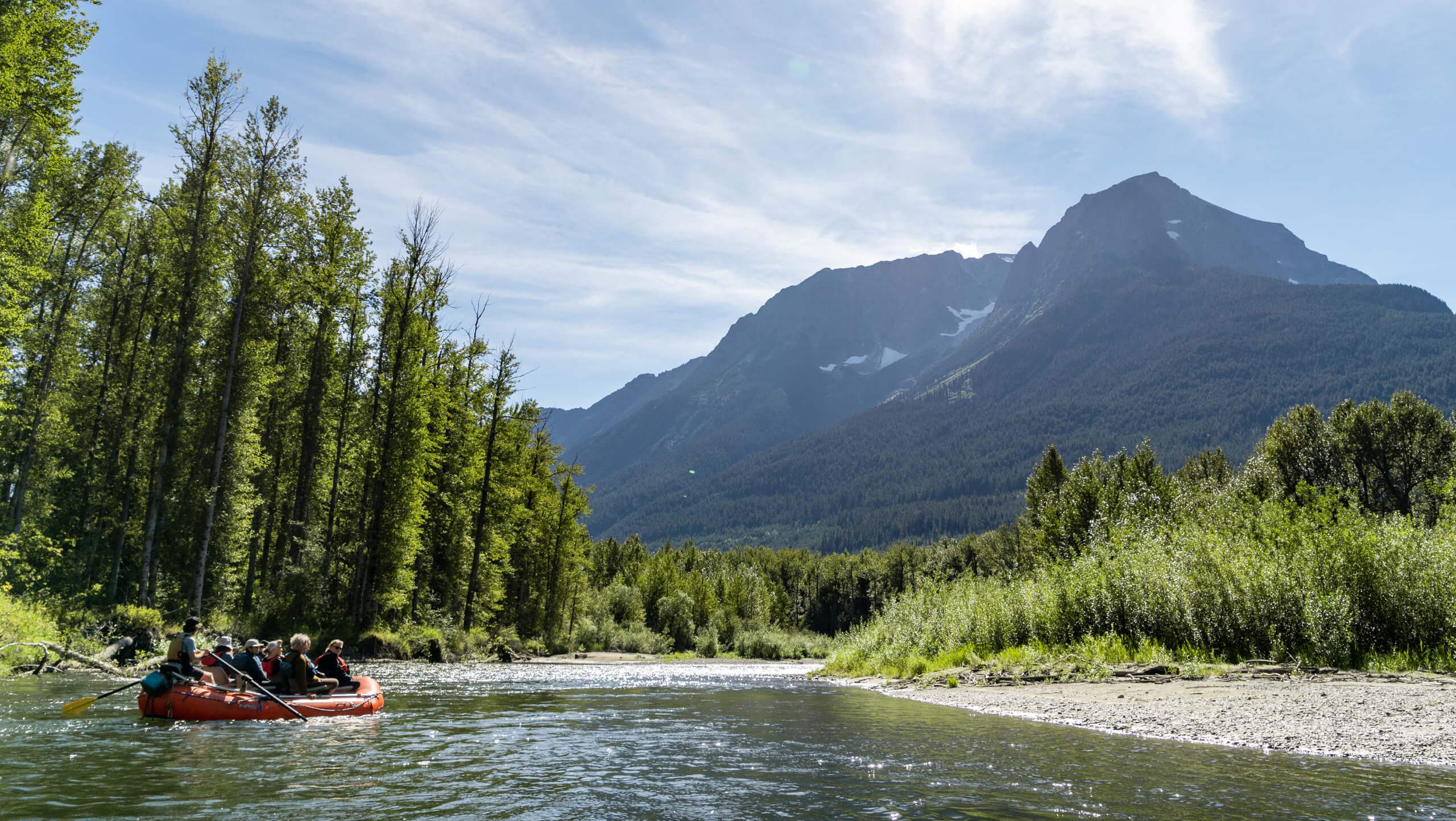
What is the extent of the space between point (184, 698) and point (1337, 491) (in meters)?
29.6

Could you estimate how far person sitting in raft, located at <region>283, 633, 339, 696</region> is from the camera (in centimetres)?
1866

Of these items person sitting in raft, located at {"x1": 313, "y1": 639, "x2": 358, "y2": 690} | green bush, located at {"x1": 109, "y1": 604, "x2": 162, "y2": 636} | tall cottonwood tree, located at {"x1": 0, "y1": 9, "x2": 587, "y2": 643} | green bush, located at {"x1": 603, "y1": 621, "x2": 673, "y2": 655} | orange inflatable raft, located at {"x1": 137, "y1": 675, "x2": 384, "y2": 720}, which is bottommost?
green bush, located at {"x1": 603, "y1": 621, "x2": 673, "y2": 655}

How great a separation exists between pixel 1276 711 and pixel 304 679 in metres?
21.0

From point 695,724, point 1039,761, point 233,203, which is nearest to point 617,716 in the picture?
point 695,724

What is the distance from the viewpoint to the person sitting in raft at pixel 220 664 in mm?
17609

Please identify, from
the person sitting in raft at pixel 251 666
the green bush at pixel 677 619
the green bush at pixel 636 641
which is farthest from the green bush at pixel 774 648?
the person sitting in raft at pixel 251 666

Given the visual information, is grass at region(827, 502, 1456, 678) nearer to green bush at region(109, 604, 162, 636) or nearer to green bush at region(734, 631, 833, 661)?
green bush at region(109, 604, 162, 636)

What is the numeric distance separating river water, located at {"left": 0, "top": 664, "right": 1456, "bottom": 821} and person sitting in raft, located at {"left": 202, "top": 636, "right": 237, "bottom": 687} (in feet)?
5.25

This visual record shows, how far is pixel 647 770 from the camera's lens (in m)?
11.5

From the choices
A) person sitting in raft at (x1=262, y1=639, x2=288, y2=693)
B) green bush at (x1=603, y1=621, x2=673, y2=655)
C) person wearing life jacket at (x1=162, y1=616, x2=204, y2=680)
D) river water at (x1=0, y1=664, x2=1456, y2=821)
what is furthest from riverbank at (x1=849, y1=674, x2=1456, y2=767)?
green bush at (x1=603, y1=621, x2=673, y2=655)

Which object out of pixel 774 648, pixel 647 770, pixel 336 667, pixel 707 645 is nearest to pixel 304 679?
pixel 336 667

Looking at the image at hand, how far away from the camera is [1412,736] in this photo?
37.8 ft

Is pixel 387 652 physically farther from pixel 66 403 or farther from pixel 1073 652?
pixel 1073 652

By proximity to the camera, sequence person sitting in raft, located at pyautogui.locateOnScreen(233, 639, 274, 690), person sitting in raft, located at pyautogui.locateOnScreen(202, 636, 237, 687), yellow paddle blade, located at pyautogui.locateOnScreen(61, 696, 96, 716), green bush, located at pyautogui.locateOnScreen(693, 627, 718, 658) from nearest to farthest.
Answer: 1. yellow paddle blade, located at pyautogui.locateOnScreen(61, 696, 96, 716)
2. person sitting in raft, located at pyautogui.locateOnScreen(202, 636, 237, 687)
3. person sitting in raft, located at pyautogui.locateOnScreen(233, 639, 274, 690)
4. green bush, located at pyautogui.locateOnScreen(693, 627, 718, 658)
